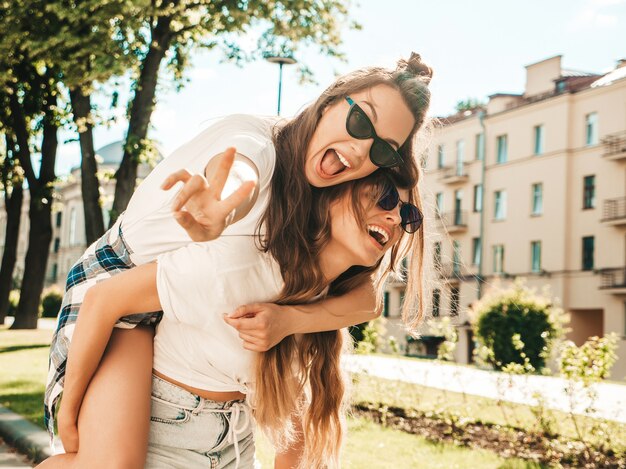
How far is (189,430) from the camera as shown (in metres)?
2.53

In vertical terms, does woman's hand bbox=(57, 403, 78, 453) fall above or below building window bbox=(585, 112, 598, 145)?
below

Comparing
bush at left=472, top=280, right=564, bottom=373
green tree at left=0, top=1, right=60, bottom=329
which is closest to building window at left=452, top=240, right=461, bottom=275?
green tree at left=0, top=1, right=60, bottom=329

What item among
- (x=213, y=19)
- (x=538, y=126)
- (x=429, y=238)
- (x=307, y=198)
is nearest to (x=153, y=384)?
(x=307, y=198)

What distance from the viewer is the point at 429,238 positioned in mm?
3002

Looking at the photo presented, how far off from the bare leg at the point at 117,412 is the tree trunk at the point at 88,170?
42.9 feet

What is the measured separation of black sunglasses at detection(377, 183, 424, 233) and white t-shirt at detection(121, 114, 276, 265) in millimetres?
482

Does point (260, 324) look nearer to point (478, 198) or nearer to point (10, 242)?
point (10, 242)

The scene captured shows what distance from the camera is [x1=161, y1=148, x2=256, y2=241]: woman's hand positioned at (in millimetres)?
1788

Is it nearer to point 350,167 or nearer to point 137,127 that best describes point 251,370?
point 350,167

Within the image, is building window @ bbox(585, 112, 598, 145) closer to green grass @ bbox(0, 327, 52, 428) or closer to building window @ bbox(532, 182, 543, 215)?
building window @ bbox(532, 182, 543, 215)

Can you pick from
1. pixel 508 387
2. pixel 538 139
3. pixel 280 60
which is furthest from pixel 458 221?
pixel 508 387

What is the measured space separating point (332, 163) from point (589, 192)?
4005 cm

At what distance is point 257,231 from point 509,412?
681cm

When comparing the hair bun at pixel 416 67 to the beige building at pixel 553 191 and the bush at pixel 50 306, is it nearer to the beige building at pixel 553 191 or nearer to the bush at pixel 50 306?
the beige building at pixel 553 191
